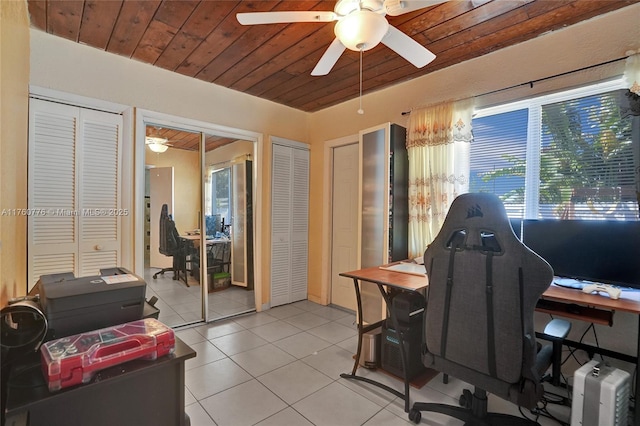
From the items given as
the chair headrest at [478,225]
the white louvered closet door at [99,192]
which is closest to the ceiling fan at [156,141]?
the white louvered closet door at [99,192]

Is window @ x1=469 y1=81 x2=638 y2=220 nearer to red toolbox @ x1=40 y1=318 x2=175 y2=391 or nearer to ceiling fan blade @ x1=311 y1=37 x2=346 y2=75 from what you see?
ceiling fan blade @ x1=311 y1=37 x2=346 y2=75

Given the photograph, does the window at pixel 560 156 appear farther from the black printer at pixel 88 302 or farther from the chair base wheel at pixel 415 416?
the black printer at pixel 88 302

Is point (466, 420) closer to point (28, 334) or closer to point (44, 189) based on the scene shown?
point (28, 334)

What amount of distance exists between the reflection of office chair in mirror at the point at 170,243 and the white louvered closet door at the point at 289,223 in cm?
110

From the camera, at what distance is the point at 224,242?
3611 mm

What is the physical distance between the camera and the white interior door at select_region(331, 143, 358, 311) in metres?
3.63

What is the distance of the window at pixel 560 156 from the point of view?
1999 millimetres

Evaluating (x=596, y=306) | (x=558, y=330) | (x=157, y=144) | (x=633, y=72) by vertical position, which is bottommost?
(x=558, y=330)

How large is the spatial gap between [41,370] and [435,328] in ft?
5.18

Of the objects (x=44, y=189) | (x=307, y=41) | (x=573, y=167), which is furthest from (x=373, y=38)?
(x=44, y=189)

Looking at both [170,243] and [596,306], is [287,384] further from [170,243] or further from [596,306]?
[170,243]

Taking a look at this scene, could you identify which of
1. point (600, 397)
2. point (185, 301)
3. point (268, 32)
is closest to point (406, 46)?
point (268, 32)

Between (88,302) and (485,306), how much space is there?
163 cm

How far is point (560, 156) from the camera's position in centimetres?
224
